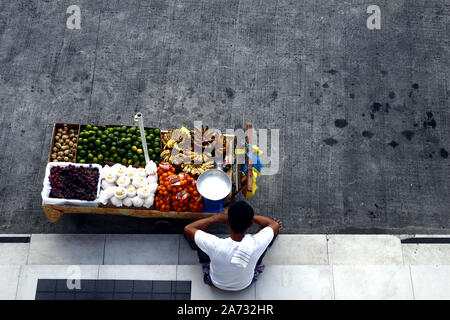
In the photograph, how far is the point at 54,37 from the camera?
8.23m

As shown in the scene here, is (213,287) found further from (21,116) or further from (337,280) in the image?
(21,116)

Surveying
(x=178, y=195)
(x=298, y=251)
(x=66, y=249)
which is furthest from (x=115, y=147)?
(x=298, y=251)

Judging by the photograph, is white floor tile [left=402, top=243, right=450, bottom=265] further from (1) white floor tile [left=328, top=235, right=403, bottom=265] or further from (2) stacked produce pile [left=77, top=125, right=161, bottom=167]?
(2) stacked produce pile [left=77, top=125, right=161, bottom=167]

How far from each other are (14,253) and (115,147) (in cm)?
232

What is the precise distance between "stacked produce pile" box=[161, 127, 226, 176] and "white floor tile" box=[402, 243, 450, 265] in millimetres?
3375

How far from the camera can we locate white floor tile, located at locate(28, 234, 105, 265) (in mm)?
6531

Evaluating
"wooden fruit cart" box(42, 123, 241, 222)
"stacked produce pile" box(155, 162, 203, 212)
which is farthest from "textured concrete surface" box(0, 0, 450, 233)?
"stacked produce pile" box(155, 162, 203, 212)

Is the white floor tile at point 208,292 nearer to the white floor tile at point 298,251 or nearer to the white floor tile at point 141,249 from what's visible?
the white floor tile at point 141,249

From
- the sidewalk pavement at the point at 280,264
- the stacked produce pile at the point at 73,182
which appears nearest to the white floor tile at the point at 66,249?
the sidewalk pavement at the point at 280,264

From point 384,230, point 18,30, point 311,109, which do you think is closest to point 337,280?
point 384,230

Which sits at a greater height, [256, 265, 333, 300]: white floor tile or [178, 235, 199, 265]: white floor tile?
[178, 235, 199, 265]: white floor tile

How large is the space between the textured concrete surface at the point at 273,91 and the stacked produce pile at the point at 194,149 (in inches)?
42.1

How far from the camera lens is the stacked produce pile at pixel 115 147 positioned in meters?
6.52

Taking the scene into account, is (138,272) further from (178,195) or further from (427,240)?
(427,240)
